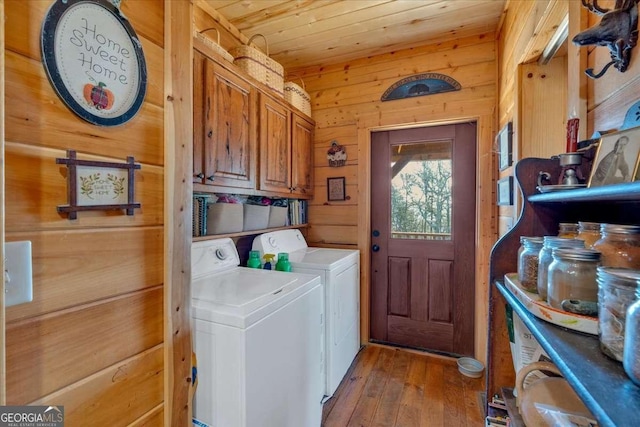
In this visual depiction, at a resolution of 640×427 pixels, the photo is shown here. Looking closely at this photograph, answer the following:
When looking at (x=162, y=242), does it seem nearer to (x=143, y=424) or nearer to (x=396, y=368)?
(x=143, y=424)

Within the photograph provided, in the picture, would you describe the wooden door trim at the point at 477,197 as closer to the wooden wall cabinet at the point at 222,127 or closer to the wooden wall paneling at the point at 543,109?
the wooden wall paneling at the point at 543,109

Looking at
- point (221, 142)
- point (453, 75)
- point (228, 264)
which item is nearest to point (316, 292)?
point (228, 264)

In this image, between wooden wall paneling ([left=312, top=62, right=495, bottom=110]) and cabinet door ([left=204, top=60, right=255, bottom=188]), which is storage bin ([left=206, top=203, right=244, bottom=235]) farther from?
wooden wall paneling ([left=312, top=62, right=495, bottom=110])

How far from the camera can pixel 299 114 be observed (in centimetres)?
250

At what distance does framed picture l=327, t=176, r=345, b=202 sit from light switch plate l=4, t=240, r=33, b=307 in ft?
7.43

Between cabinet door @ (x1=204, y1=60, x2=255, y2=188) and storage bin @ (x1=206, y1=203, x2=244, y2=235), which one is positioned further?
storage bin @ (x1=206, y1=203, x2=244, y2=235)

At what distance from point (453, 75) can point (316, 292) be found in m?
2.09

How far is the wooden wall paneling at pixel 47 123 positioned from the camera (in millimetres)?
612

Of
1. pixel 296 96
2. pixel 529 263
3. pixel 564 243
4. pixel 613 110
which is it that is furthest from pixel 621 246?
pixel 296 96

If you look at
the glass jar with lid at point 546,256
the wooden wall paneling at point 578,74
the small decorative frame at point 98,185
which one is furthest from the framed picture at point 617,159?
the small decorative frame at point 98,185

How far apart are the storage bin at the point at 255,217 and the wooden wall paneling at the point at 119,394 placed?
1175mm

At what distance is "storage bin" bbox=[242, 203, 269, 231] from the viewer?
2047 mm

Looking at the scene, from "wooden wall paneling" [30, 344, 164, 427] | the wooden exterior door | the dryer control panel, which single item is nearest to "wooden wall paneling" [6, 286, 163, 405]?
"wooden wall paneling" [30, 344, 164, 427]

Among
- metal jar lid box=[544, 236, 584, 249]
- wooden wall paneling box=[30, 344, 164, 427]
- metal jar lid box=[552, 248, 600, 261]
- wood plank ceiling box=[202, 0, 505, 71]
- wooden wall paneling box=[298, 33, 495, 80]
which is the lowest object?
wooden wall paneling box=[30, 344, 164, 427]
